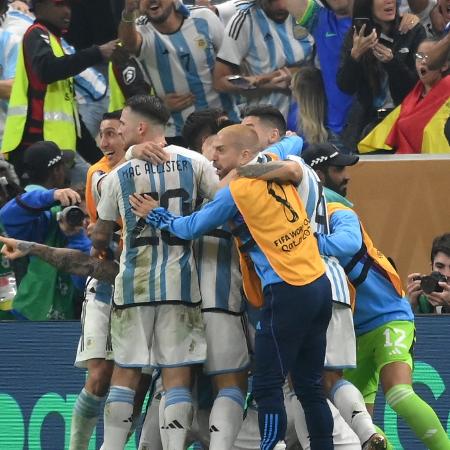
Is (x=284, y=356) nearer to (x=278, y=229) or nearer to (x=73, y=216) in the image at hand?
(x=278, y=229)

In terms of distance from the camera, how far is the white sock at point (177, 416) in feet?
27.8

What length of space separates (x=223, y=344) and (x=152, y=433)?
0.78 m

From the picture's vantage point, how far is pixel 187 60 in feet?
39.0

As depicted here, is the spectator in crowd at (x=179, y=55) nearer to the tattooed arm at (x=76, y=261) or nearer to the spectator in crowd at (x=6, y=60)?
the spectator in crowd at (x=6, y=60)

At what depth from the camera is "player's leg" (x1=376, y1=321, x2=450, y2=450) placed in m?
8.59

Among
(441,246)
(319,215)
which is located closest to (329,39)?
(441,246)

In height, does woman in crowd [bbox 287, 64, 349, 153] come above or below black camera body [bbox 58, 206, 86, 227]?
above

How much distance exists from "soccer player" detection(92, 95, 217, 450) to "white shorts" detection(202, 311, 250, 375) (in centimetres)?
7

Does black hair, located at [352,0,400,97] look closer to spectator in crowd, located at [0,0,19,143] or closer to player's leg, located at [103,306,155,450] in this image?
spectator in crowd, located at [0,0,19,143]

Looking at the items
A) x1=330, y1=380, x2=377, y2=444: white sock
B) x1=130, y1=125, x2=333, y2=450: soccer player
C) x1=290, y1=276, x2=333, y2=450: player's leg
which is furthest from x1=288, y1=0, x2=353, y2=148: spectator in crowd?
x1=290, y1=276, x2=333, y2=450: player's leg

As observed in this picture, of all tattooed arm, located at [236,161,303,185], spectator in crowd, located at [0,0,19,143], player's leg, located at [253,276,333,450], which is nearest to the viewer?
player's leg, located at [253,276,333,450]

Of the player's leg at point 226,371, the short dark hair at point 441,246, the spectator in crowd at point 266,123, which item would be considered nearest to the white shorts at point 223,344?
the player's leg at point 226,371

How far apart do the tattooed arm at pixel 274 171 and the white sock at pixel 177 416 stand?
127cm

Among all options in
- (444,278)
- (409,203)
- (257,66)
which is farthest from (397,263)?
(257,66)
